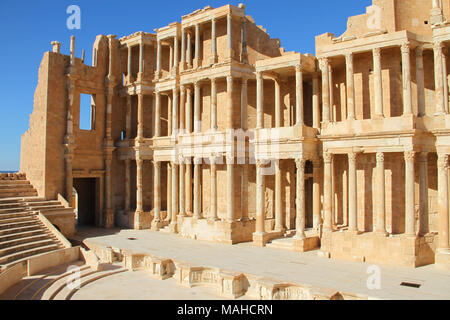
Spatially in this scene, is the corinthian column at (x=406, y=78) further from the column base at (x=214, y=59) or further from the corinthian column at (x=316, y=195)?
the column base at (x=214, y=59)

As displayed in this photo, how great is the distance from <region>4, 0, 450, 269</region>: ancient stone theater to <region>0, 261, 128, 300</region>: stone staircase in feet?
6.89

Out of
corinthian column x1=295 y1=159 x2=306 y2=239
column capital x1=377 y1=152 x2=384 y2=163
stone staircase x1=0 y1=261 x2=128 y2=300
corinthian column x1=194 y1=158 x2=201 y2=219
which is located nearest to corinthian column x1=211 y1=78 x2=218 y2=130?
corinthian column x1=194 y1=158 x2=201 y2=219

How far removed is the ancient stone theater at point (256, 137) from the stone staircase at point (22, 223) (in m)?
0.16

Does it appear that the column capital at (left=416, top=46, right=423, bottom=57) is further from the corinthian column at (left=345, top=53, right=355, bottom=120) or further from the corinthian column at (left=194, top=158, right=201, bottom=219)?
the corinthian column at (left=194, top=158, right=201, bottom=219)

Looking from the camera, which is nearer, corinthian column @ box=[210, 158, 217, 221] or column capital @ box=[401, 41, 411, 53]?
column capital @ box=[401, 41, 411, 53]

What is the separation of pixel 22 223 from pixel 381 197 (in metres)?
17.4

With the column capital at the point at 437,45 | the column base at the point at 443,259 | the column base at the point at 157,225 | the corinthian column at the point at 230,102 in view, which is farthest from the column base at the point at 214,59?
the column base at the point at 443,259

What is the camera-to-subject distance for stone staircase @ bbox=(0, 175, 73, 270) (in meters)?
16.6

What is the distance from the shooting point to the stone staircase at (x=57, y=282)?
12.9 meters

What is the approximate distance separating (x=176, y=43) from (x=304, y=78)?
358 inches

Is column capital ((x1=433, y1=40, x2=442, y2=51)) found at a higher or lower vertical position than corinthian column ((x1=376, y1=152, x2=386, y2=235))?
higher

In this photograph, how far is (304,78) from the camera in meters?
22.9

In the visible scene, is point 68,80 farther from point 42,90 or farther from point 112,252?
point 112,252
